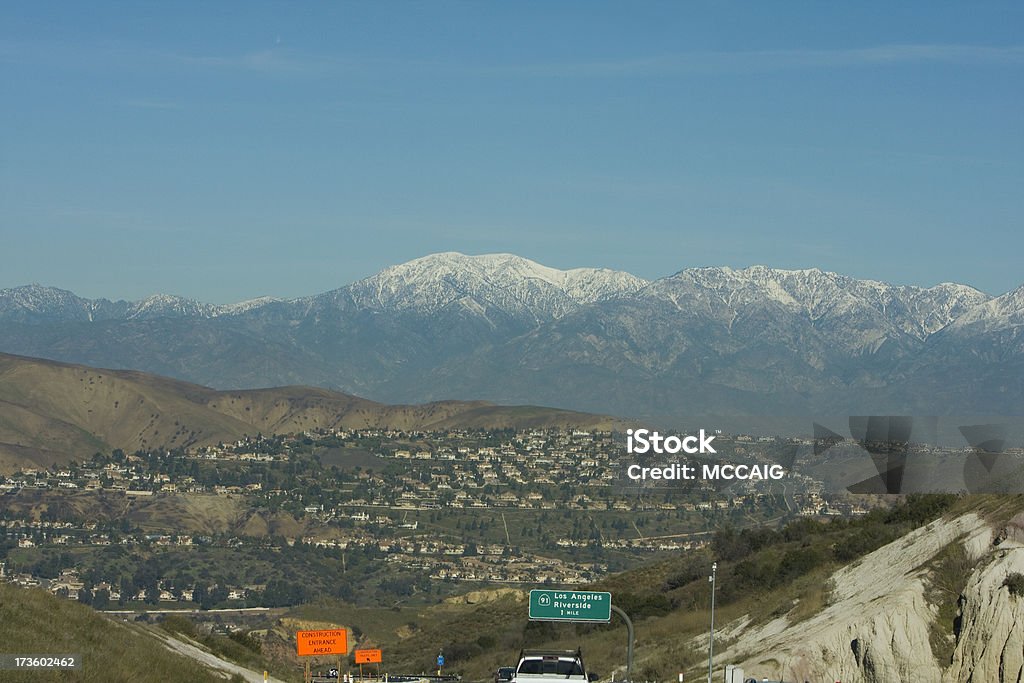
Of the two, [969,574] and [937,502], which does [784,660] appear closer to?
[969,574]

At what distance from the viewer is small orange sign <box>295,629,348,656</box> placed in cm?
4666

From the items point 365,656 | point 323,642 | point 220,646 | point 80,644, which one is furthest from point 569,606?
point 220,646

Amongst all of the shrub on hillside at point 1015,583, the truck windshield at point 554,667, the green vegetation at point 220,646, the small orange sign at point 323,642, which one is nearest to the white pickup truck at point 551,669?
the truck windshield at point 554,667

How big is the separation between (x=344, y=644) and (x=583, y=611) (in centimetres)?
783

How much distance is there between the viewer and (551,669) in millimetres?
36125

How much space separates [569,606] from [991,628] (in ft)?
43.2

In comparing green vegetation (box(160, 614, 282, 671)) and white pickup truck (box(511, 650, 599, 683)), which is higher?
white pickup truck (box(511, 650, 599, 683))

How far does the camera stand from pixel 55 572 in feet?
653

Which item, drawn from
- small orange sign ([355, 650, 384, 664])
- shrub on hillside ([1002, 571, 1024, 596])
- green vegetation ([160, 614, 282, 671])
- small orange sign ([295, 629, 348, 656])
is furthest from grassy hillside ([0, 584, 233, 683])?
shrub on hillside ([1002, 571, 1024, 596])

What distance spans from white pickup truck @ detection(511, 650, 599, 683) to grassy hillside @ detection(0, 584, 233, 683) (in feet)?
30.3

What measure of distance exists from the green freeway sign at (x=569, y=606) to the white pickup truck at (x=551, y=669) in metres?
10.7

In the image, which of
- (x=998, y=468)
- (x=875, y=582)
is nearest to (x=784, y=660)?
(x=875, y=582)

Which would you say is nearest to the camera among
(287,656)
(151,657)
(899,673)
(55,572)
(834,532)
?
(151,657)

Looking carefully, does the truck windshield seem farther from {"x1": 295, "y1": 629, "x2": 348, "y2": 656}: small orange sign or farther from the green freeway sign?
{"x1": 295, "y1": 629, "x2": 348, "y2": 656}: small orange sign
